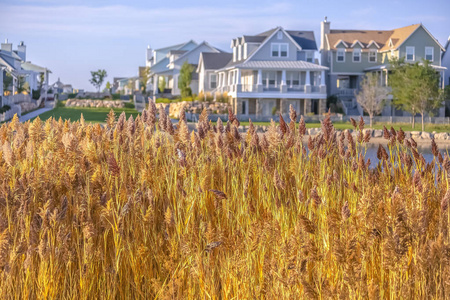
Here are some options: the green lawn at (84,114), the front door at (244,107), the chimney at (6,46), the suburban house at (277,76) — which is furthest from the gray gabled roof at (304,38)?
the chimney at (6,46)

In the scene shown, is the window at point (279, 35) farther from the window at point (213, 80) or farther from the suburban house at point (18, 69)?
the suburban house at point (18, 69)

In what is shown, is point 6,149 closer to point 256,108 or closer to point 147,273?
point 147,273

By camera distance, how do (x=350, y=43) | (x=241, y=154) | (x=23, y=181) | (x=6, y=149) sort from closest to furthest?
(x=23, y=181), (x=6, y=149), (x=241, y=154), (x=350, y=43)

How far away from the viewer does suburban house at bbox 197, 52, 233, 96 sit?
64750mm

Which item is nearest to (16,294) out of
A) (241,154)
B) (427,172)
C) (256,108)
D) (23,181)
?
(23,181)

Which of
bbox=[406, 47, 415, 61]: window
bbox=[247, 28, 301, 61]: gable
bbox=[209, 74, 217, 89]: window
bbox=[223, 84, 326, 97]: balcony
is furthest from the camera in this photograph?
bbox=[209, 74, 217, 89]: window

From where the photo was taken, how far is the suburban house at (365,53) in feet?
194

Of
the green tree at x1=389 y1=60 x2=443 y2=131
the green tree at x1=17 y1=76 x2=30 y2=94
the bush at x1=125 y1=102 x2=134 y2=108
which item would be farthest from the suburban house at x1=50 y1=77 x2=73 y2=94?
the green tree at x1=389 y1=60 x2=443 y2=131

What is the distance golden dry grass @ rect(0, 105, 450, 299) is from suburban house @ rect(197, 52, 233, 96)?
57.5 meters

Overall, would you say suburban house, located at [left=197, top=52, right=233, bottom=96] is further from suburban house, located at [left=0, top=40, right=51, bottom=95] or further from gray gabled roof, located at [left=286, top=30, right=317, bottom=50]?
suburban house, located at [left=0, top=40, right=51, bottom=95]

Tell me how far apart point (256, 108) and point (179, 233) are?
5041cm

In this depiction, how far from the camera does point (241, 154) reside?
6707 mm

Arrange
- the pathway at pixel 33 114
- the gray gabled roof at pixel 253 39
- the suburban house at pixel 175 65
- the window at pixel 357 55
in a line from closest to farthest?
the pathway at pixel 33 114
the gray gabled roof at pixel 253 39
the window at pixel 357 55
the suburban house at pixel 175 65

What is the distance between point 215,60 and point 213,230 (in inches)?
2425
